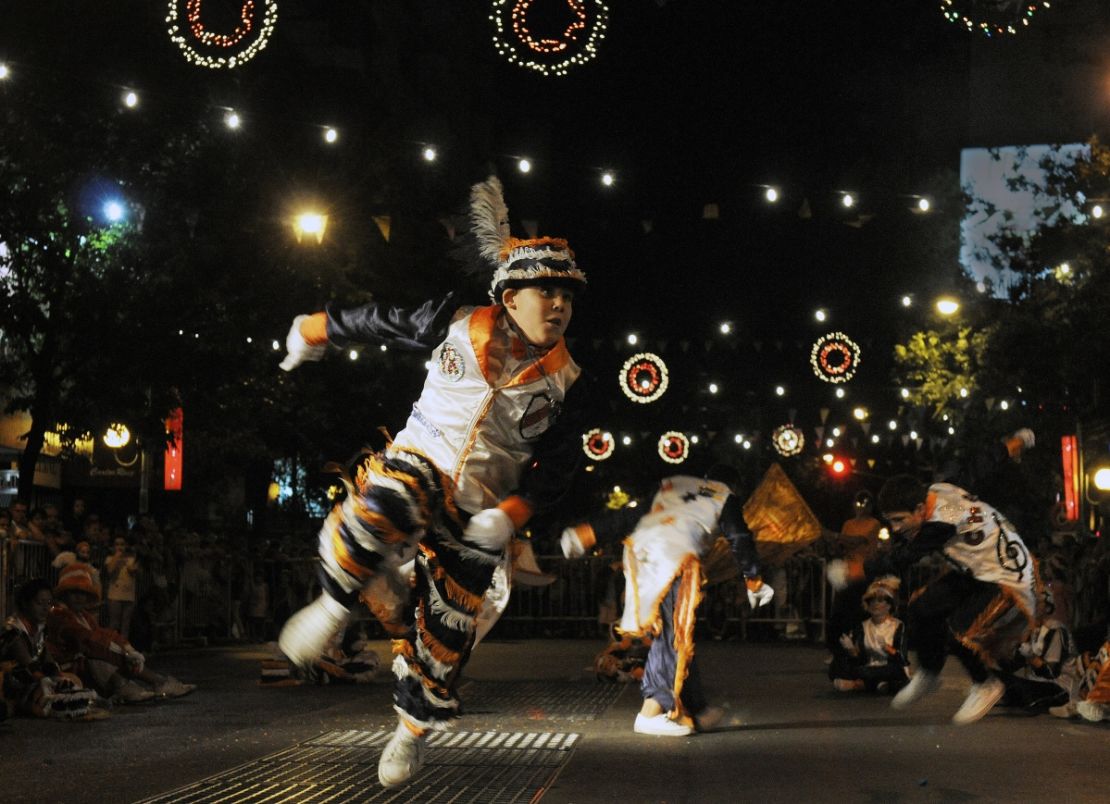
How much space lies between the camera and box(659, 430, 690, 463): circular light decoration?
1245 inches

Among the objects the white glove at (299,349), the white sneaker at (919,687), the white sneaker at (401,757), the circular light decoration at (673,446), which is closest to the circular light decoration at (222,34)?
the white glove at (299,349)

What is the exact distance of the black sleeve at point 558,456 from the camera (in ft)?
20.1

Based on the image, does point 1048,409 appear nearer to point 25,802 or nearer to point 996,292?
point 996,292

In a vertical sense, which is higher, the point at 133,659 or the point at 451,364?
the point at 451,364

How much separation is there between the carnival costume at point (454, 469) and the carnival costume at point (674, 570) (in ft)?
14.2

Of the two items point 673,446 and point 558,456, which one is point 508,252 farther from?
point 673,446

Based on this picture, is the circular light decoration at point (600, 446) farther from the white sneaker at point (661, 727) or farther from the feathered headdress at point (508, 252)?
the feathered headdress at point (508, 252)

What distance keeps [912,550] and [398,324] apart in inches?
194

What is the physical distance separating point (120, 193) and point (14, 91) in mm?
1762

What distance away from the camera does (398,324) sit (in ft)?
20.0

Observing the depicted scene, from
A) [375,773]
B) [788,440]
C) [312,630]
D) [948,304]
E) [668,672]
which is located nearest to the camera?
[312,630]

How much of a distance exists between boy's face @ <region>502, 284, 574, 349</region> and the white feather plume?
1.26ft

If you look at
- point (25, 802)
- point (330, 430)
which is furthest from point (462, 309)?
point (330, 430)

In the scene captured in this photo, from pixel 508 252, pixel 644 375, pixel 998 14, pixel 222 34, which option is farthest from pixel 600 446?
pixel 508 252
